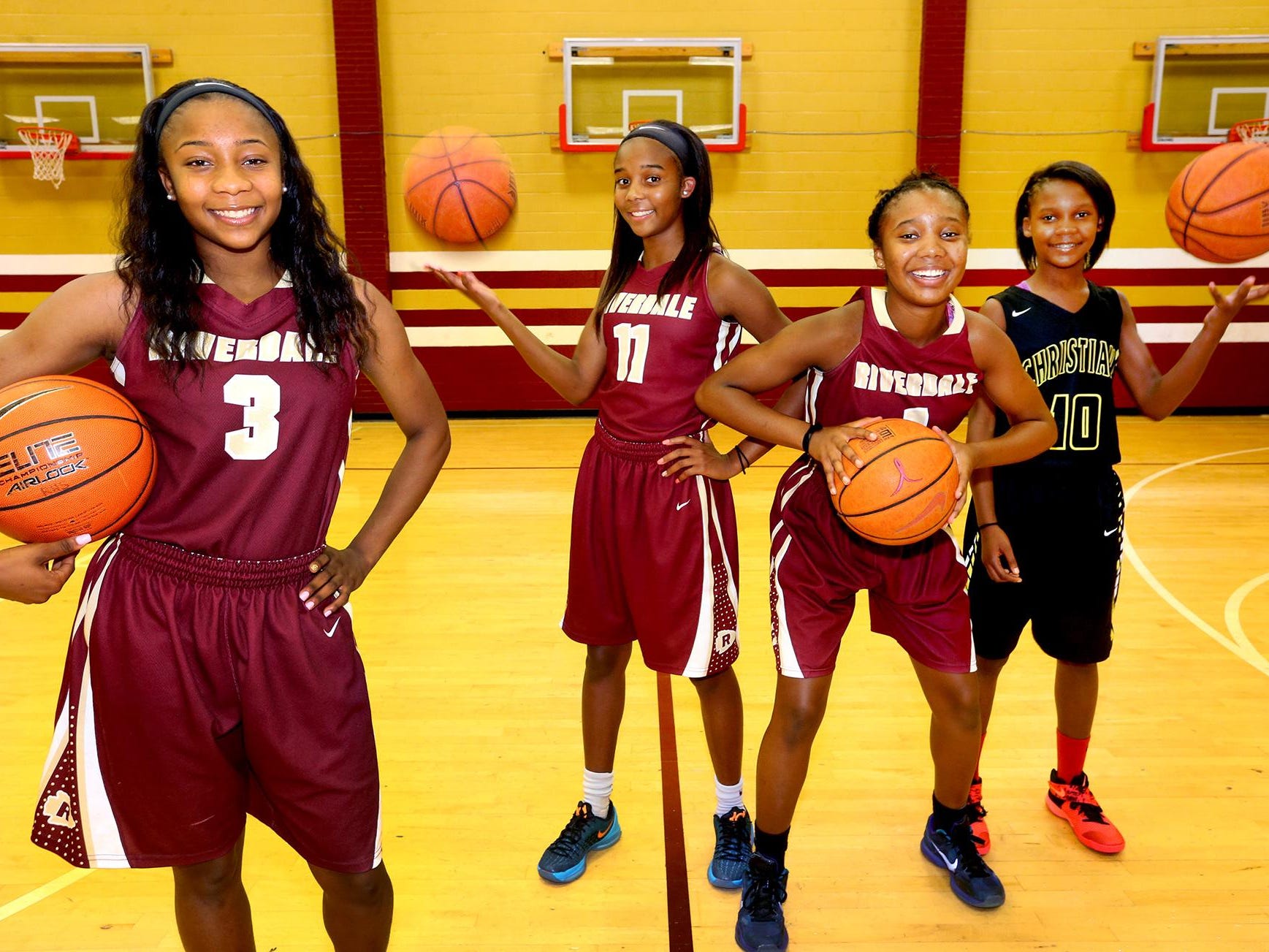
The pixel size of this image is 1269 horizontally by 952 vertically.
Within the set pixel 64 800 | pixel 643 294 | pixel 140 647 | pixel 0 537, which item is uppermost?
pixel 643 294

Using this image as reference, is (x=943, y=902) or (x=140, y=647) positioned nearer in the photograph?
(x=140, y=647)

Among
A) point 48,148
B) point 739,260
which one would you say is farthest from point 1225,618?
point 48,148

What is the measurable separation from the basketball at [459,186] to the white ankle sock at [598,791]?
220 inches

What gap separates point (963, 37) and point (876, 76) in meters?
0.70

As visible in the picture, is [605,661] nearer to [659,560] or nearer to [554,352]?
[659,560]

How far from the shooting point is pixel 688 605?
243 cm

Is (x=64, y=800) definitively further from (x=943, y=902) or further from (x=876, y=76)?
(x=876, y=76)

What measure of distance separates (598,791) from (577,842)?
139 millimetres

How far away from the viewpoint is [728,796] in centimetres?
260

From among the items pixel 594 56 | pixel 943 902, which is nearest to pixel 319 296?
pixel 943 902

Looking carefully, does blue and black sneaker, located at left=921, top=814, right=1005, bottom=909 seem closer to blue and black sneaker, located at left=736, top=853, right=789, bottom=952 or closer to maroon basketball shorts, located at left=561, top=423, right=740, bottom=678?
blue and black sneaker, located at left=736, top=853, right=789, bottom=952

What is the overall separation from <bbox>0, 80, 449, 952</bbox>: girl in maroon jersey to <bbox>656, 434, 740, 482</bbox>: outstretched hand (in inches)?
35.3

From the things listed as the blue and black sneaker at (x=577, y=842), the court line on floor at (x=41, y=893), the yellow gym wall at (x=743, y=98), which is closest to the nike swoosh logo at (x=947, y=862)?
the blue and black sneaker at (x=577, y=842)

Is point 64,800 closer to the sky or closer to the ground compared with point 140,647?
closer to the ground
